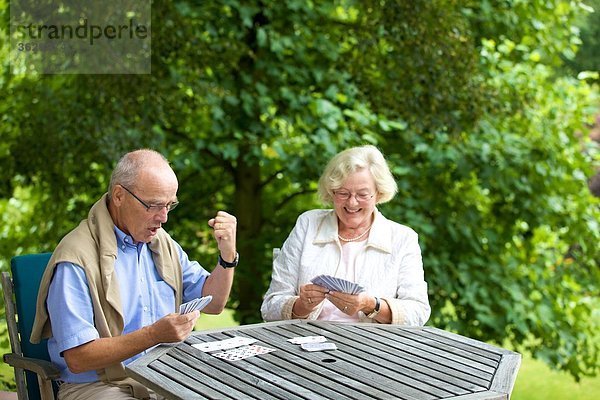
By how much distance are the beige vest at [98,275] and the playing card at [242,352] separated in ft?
0.99

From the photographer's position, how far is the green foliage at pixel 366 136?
Answer: 4.84 m

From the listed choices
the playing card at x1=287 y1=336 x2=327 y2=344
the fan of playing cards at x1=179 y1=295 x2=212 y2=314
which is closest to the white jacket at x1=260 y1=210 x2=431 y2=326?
the playing card at x1=287 y1=336 x2=327 y2=344

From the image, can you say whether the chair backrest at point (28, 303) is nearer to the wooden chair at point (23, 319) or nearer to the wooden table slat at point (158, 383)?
the wooden chair at point (23, 319)

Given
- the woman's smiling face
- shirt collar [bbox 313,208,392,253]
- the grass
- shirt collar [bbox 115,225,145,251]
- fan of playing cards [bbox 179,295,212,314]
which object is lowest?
the grass

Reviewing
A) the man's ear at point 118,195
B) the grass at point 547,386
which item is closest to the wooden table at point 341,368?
the man's ear at point 118,195

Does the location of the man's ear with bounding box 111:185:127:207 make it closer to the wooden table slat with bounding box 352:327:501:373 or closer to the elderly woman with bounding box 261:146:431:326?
the elderly woman with bounding box 261:146:431:326

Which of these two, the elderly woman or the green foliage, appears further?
the green foliage

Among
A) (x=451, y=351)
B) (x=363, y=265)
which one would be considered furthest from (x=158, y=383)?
(x=363, y=265)

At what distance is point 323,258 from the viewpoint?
3346 millimetres

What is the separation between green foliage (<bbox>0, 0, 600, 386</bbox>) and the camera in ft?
15.9

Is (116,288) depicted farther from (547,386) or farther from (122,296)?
(547,386)

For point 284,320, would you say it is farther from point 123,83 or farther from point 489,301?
point 489,301

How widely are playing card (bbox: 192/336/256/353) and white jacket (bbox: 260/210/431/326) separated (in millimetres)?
443

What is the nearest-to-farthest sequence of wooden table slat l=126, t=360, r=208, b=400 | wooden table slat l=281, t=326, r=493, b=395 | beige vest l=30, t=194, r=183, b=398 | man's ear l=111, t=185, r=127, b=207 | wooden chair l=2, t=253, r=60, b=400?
wooden table slat l=126, t=360, r=208, b=400, wooden table slat l=281, t=326, r=493, b=395, beige vest l=30, t=194, r=183, b=398, man's ear l=111, t=185, r=127, b=207, wooden chair l=2, t=253, r=60, b=400
